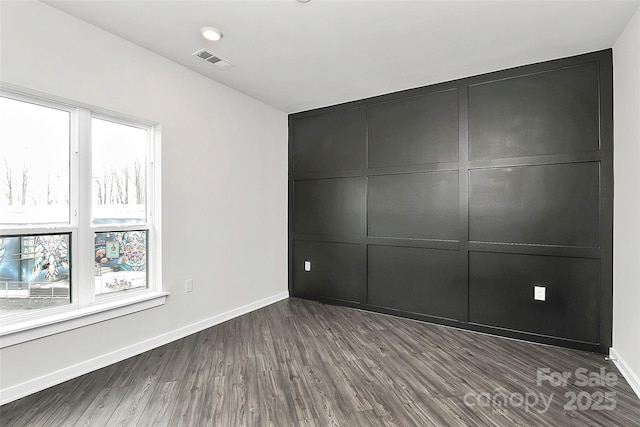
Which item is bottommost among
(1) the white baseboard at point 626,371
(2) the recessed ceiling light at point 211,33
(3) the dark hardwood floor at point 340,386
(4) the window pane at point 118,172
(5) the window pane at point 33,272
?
(3) the dark hardwood floor at point 340,386

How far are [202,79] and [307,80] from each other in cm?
113

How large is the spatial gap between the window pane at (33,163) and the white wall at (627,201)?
4.31 m

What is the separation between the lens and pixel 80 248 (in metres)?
2.53

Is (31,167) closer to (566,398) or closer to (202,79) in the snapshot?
(202,79)

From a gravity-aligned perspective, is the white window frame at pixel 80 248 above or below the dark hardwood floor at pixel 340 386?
above

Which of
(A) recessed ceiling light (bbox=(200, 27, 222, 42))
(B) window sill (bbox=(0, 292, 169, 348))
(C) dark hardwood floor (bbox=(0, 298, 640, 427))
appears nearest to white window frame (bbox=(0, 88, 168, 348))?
(B) window sill (bbox=(0, 292, 169, 348))

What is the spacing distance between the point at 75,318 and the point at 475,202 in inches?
148

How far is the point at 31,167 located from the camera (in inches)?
91.5

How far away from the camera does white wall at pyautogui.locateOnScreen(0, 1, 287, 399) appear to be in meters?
2.22

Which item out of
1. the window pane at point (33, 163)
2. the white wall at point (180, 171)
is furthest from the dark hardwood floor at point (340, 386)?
the window pane at point (33, 163)

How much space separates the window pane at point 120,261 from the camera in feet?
8.89

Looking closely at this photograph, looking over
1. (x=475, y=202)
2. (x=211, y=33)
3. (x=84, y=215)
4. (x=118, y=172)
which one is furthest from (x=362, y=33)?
(x=84, y=215)

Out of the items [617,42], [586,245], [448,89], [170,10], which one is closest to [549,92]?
[617,42]

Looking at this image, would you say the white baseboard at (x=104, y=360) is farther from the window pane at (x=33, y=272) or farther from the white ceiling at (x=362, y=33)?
the white ceiling at (x=362, y=33)
